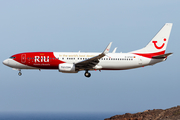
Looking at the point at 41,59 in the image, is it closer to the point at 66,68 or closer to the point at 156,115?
the point at 66,68

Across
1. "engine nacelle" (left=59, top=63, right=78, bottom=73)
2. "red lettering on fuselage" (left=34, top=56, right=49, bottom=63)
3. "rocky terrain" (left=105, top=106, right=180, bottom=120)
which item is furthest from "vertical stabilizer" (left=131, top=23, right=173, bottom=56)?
"red lettering on fuselage" (left=34, top=56, right=49, bottom=63)

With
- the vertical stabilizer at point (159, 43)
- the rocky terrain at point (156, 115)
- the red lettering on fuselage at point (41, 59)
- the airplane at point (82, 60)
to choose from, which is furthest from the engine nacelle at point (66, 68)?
the rocky terrain at point (156, 115)

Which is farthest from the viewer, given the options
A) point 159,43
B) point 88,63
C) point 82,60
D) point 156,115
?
point 159,43

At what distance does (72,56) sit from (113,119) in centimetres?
1495

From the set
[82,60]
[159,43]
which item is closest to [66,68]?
[82,60]

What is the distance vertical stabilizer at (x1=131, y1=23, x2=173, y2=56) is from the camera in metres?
56.7

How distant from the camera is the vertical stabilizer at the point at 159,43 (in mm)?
56688

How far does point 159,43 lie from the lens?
187 feet

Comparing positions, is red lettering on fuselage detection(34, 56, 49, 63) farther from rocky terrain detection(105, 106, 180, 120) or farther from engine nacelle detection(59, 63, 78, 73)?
rocky terrain detection(105, 106, 180, 120)

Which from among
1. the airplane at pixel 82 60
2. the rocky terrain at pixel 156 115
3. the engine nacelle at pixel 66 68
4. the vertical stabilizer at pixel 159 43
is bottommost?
the rocky terrain at pixel 156 115

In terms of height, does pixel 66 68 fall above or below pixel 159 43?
below

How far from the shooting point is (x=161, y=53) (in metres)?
56.6

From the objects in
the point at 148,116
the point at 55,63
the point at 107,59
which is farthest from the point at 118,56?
the point at 148,116

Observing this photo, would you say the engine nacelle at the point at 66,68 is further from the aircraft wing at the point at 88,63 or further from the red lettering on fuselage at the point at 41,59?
the red lettering on fuselage at the point at 41,59
